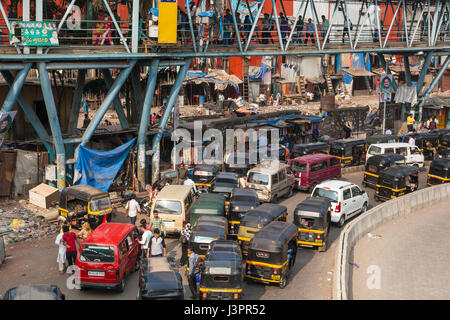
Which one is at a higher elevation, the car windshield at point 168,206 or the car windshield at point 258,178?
the car windshield at point 258,178

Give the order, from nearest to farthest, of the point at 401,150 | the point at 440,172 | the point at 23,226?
the point at 23,226 < the point at 440,172 < the point at 401,150

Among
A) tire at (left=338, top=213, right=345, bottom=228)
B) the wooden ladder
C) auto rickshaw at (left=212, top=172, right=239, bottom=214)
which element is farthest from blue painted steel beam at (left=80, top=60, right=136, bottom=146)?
the wooden ladder

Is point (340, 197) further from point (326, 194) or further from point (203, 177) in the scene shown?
point (203, 177)

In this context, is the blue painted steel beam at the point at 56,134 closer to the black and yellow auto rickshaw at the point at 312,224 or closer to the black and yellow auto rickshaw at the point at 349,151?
the black and yellow auto rickshaw at the point at 312,224

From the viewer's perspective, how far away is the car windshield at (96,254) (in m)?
15.9

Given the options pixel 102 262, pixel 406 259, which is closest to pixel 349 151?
pixel 406 259

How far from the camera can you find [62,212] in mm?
21641

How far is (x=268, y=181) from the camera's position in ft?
85.0

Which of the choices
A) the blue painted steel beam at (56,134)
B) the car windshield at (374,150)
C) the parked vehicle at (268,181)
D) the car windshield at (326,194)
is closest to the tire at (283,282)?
the car windshield at (326,194)

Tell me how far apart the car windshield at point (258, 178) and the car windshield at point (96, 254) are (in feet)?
36.6

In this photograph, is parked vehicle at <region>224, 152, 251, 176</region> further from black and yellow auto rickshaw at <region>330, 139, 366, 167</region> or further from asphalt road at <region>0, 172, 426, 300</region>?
asphalt road at <region>0, 172, 426, 300</region>

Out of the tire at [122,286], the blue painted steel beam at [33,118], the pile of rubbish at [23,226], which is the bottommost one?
the tire at [122,286]

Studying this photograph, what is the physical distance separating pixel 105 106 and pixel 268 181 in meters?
8.04

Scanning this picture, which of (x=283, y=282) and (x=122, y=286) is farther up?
(x=122, y=286)
